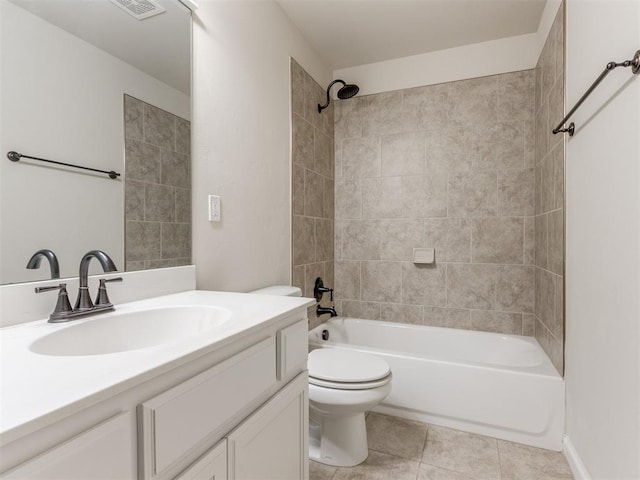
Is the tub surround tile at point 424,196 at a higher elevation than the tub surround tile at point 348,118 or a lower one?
lower

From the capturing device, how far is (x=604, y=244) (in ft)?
3.91

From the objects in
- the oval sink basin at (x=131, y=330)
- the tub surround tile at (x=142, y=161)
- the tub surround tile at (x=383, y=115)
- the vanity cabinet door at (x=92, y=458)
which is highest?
the tub surround tile at (x=383, y=115)

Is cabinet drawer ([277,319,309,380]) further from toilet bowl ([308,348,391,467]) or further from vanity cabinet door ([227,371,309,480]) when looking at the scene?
toilet bowl ([308,348,391,467])

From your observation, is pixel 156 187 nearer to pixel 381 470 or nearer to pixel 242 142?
pixel 242 142

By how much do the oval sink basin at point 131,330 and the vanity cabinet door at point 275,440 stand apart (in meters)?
0.27

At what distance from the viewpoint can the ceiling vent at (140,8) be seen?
1183 millimetres

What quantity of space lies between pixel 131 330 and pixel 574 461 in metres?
1.89

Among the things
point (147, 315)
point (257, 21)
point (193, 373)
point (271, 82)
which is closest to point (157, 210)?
point (147, 315)

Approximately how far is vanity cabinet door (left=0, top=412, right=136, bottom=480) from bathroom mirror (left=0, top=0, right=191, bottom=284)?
0.59m

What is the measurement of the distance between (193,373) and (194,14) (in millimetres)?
1443

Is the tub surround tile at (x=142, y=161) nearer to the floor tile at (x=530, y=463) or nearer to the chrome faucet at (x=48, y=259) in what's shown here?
the chrome faucet at (x=48, y=259)

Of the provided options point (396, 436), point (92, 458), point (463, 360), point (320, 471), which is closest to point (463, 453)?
point (396, 436)

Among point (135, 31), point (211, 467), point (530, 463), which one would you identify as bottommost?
point (530, 463)

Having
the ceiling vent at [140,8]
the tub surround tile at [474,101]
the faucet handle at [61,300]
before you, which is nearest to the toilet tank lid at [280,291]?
the faucet handle at [61,300]
